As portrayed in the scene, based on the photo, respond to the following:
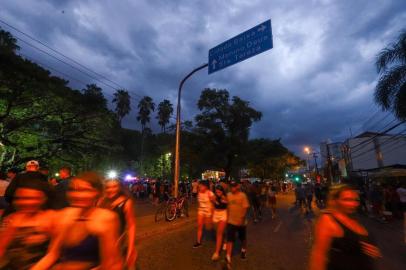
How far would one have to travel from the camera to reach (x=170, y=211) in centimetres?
1328

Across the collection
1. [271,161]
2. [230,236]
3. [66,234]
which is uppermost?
[271,161]

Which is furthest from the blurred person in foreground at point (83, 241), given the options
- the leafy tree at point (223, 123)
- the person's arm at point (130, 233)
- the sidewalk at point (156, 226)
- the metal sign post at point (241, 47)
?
the leafy tree at point (223, 123)

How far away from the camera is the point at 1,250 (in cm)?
277

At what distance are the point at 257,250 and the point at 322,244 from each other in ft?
17.9

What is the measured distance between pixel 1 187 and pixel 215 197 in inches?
Result: 233

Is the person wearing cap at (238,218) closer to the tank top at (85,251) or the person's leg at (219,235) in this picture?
the person's leg at (219,235)

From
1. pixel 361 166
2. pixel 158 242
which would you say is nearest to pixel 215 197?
pixel 158 242

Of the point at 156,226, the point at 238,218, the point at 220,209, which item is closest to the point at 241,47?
the point at 220,209

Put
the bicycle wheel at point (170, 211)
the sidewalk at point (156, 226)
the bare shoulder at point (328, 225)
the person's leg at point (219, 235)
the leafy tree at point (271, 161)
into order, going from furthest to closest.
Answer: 1. the leafy tree at point (271, 161)
2. the bicycle wheel at point (170, 211)
3. the sidewalk at point (156, 226)
4. the person's leg at point (219, 235)
5. the bare shoulder at point (328, 225)

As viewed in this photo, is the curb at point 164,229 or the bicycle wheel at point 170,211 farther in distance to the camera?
the bicycle wheel at point 170,211

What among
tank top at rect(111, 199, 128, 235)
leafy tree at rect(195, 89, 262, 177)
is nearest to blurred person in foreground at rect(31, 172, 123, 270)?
tank top at rect(111, 199, 128, 235)

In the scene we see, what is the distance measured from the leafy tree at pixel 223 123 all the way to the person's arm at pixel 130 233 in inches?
1038

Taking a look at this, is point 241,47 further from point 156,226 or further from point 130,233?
point 130,233

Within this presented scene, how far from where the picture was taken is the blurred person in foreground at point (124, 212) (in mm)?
3832
